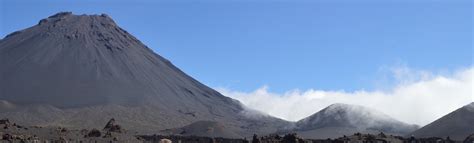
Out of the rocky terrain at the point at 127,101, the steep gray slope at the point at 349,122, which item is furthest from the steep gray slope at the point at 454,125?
the steep gray slope at the point at 349,122

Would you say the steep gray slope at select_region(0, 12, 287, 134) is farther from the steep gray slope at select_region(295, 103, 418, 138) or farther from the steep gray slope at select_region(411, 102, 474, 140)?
the steep gray slope at select_region(411, 102, 474, 140)

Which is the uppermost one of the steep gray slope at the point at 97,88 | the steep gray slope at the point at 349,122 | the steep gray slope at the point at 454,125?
the steep gray slope at the point at 97,88

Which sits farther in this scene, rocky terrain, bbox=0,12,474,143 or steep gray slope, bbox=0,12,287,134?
steep gray slope, bbox=0,12,287,134

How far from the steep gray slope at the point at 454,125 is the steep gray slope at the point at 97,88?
40.9 m

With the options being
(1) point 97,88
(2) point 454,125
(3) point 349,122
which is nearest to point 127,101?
(1) point 97,88

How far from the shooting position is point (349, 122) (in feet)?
498

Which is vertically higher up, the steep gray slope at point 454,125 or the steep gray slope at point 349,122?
the steep gray slope at point 349,122

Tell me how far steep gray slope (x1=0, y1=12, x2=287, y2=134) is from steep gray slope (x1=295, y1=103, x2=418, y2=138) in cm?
913

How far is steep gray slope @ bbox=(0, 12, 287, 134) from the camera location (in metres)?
134

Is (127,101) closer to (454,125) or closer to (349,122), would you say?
(349,122)

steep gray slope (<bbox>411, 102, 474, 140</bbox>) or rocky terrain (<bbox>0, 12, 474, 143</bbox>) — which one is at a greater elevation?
rocky terrain (<bbox>0, 12, 474, 143</bbox>)

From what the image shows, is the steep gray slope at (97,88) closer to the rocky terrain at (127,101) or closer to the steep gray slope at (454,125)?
the rocky terrain at (127,101)

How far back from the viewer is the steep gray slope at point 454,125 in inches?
3787

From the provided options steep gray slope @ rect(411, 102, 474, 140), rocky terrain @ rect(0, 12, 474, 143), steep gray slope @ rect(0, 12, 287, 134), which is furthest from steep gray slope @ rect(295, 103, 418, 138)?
steep gray slope @ rect(411, 102, 474, 140)
